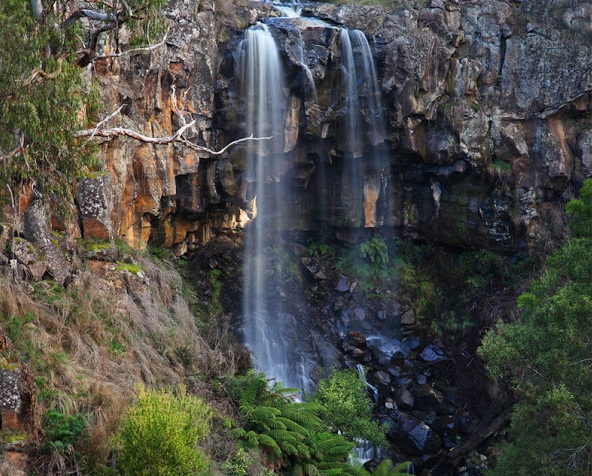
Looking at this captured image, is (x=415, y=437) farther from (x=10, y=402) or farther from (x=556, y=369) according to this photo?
(x=10, y=402)

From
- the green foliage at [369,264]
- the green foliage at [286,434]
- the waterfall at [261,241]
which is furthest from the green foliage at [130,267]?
the green foliage at [369,264]

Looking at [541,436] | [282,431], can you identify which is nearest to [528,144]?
[541,436]

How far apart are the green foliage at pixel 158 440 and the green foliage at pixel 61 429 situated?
1.16m

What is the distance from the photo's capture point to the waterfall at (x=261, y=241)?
20891 mm

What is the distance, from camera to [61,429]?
36.7 feet

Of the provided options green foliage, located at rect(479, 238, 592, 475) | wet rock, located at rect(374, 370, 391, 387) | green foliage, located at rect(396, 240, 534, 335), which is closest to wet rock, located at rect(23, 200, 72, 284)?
green foliage, located at rect(479, 238, 592, 475)

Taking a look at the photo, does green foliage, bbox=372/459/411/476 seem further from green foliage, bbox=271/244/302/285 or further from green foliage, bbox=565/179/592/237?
green foliage, bbox=271/244/302/285

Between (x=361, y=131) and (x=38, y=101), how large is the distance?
1267 centimetres

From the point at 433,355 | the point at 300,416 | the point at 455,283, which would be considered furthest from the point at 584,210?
the point at 455,283

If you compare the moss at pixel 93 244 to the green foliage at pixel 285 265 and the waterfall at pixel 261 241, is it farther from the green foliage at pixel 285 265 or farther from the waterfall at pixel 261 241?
the green foliage at pixel 285 265

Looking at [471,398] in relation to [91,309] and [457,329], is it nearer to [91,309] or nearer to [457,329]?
[457,329]

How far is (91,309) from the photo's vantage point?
13953 millimetres

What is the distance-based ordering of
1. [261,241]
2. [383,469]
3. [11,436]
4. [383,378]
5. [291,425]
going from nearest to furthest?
[11,436], [291,425], [383,469], [383,378], [261,241]

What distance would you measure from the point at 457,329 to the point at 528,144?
676cm
